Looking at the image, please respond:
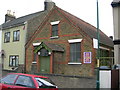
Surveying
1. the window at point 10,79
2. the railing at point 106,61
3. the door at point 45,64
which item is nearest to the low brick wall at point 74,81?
the railing at point 106,61

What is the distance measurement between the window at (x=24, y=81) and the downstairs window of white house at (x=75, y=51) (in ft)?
28.7

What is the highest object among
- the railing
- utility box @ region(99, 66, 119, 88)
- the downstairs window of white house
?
the downstairs window of white house

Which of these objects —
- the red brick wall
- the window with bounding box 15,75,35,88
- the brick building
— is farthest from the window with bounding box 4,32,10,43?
the window with bounding box 15,75,35,88

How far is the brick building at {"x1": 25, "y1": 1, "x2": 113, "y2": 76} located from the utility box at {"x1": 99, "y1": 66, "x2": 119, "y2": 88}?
475 centimetres

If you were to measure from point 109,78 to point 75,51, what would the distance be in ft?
22.5

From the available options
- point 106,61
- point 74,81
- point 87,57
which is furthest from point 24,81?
point 87,57

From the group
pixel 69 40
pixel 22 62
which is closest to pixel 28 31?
pixel 22 62

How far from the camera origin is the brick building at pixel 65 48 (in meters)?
16.8

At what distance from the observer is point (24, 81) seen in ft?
30.1

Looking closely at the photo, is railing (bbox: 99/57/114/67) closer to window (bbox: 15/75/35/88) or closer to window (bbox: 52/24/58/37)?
window (bbox: 52/24/58/37)

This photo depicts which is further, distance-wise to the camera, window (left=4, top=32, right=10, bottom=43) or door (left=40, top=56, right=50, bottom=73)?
window (left=4, top=32, right=10, bottom=43)

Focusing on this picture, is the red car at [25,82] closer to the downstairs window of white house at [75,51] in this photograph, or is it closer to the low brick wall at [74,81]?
the low brick wall at [74,81]

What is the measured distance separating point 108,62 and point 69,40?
15.3 feet

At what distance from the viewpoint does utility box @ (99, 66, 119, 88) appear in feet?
36.4
